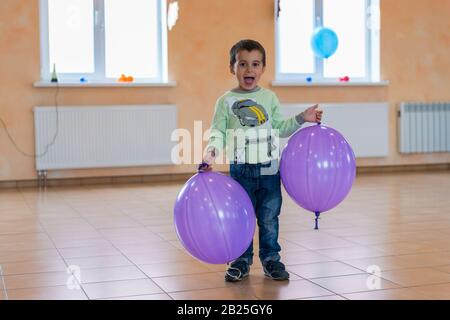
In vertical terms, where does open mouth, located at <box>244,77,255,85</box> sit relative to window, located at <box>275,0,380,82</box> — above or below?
below

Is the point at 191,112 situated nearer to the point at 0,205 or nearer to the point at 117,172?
the point at 117,172

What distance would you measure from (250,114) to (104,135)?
3.71 meters

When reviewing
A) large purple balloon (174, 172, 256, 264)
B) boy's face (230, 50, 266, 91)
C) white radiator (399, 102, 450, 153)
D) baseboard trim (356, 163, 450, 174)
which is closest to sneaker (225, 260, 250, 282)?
large purple balloon (174, 172, 256, 264)

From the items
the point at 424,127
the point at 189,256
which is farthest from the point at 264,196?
the point at 424,127

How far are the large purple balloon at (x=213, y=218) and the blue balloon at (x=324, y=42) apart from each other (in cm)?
434

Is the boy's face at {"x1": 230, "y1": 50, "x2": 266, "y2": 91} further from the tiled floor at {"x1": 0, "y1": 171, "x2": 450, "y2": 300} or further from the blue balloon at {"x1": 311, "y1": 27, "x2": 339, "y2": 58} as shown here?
the blue balloon at {"x1": 311, "y1": 27, "x2": 339, "y2": 58}

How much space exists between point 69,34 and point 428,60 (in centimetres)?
366

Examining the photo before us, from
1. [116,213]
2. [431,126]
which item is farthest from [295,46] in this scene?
[116,213]

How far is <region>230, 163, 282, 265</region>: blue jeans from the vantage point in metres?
2.72

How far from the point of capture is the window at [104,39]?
20.5ft

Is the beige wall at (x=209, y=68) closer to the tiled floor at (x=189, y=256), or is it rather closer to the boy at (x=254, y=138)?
the tiled floor at (x=189, y=256)

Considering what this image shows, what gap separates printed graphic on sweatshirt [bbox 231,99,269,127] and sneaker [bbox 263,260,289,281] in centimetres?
55

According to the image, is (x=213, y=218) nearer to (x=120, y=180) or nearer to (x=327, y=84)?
(x=120, y=180)

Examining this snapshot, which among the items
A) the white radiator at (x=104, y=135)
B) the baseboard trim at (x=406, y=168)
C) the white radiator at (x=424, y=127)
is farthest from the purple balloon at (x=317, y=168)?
the white radiator at (x=424, y=127)
